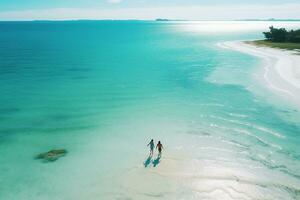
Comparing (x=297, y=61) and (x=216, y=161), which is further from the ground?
(x=297, y=61)

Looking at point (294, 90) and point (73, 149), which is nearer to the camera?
point (73, 149)

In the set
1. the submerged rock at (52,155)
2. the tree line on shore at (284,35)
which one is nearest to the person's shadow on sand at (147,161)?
the submerged rock at (52,155)

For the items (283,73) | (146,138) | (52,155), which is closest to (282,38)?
(283,73)

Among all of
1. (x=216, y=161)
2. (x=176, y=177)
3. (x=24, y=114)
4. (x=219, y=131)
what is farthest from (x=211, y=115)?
(x=24, y=114)

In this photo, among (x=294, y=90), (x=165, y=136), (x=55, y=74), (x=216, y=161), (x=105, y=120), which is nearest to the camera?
(x=216, y=161)

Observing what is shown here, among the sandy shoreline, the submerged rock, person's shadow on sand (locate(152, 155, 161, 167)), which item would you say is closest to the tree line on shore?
the sandy shoreline

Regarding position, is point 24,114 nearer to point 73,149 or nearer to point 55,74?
point 73,149
